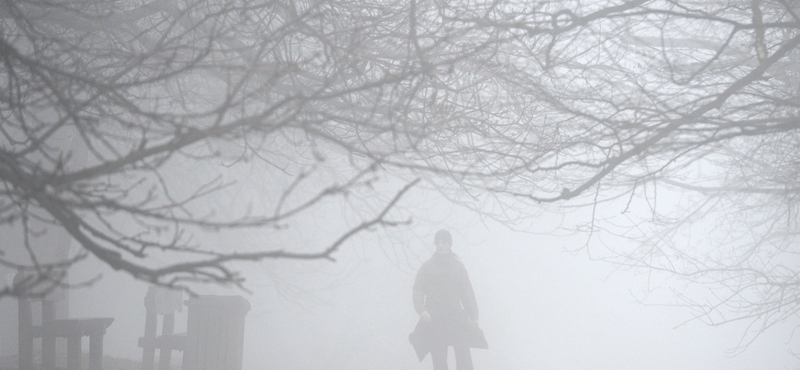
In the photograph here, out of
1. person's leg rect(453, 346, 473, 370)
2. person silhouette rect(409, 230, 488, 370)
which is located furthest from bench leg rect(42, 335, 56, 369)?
person's leg rect(453, 346, 473, 370)

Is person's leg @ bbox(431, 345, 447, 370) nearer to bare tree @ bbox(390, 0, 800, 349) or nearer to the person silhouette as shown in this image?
the person silhouette

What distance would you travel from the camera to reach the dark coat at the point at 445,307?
8273 millimetres

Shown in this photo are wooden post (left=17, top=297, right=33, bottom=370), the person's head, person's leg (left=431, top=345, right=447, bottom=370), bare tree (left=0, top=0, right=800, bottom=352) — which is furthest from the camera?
the person's head

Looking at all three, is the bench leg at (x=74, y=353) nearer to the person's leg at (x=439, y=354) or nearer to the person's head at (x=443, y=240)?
the person's leg at (x=439, y=354)

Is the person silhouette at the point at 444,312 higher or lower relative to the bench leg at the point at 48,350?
higher

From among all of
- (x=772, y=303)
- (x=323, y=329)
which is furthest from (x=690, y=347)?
(x=772, y=303)

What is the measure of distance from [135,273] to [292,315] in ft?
66.4

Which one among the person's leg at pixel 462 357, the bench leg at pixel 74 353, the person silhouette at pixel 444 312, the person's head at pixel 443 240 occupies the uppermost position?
the person's head at pixel 443 240

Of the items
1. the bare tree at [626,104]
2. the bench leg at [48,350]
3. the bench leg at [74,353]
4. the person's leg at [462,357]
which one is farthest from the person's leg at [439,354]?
the bench leg at [48,350]

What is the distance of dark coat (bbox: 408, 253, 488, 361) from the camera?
8273mm

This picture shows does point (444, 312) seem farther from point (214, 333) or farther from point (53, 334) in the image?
point (53, 334)

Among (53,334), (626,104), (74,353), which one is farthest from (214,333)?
(626,104)

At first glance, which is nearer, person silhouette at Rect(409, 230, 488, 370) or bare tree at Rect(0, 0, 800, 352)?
bare tree at Rect(0, 0, 800, 352)

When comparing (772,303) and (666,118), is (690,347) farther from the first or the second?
(666,118)
